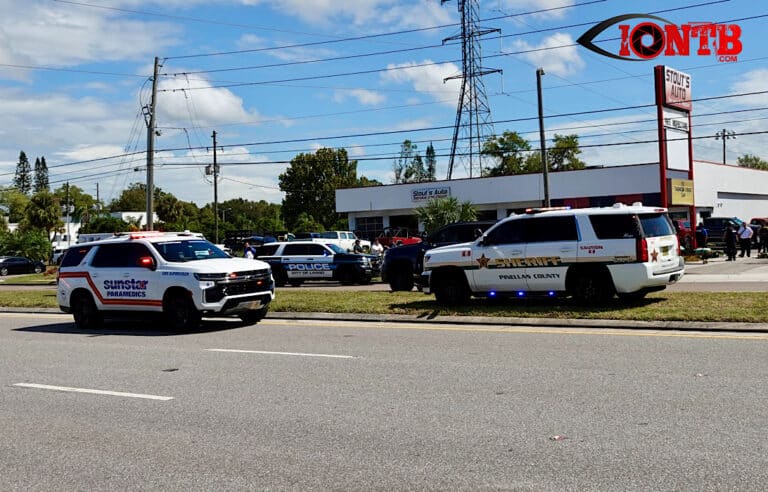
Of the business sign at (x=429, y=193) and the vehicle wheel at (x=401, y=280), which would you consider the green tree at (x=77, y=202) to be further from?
the vehicle wheel at (x=401, y=280)

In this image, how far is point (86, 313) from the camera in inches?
638

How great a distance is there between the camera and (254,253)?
29656 millimetres

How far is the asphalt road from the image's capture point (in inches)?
212

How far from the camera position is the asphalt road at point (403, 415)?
5.39 meters

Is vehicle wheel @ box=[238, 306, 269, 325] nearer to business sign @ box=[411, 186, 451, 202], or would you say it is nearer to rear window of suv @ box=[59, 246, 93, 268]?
rear window of suv @ box=[59, 246, 93, 268]

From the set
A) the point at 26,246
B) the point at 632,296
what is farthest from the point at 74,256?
the point at 26,246

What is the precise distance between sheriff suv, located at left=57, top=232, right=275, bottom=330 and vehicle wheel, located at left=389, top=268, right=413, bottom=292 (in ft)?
20.2

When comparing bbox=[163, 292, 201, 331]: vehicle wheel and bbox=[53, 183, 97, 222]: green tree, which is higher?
bbox=[53, 183, 97, 222]: green tree

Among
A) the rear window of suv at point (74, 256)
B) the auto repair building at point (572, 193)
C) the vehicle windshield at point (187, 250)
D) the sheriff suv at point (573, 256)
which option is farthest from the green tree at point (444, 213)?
the rear window of suv at point (74, 256)

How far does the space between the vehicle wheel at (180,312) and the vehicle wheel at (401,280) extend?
776 centimetres

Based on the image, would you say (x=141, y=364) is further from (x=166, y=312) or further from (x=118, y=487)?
(x=118, y=487)

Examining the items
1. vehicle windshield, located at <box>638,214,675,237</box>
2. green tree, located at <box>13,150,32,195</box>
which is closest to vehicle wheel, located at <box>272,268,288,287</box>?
vehicle windshield, located at <box>638,214,675,237</box>

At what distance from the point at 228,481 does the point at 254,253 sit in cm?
2461

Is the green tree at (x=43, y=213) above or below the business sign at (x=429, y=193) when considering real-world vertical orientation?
above
